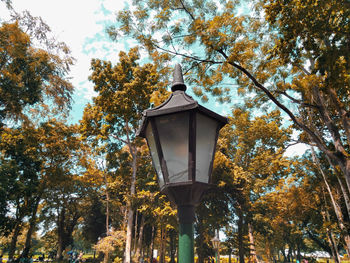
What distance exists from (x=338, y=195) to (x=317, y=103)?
1557cm

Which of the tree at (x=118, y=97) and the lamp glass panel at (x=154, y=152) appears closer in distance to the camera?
the lamp glass panel at (x=154, y=152)

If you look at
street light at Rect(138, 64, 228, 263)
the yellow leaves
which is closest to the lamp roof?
street light at Rect(138, 64, 228, 263)

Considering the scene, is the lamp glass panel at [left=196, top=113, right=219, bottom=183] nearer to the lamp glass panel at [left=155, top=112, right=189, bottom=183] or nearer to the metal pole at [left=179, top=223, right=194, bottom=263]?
the lamp glass panel at [left=155, top=112, right=189, bottom=183]

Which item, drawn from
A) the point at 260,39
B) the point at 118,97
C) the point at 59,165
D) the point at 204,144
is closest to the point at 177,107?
the point at 204,144

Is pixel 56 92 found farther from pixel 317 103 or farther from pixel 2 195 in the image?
pixel 317 103

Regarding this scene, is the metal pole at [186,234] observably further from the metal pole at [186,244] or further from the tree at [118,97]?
the tree at [118,97]

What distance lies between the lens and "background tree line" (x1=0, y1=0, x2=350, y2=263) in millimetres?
5949

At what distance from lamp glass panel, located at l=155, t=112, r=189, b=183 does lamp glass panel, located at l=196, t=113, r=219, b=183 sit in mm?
116

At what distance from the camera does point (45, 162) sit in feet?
75.6

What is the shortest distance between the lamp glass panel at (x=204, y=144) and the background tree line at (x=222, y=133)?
8.86ft

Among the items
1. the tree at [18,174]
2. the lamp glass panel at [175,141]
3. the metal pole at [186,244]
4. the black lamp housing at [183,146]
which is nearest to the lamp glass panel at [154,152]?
the black lamp housing at [183,146]

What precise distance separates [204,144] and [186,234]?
764 mm

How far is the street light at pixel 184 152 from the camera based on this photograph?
6.03 feet

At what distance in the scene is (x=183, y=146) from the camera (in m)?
1.93
